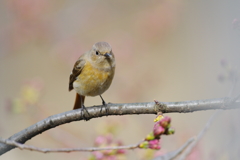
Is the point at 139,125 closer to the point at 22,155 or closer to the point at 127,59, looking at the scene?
the point at 127,59

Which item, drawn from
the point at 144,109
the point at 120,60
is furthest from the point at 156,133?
the point at 120,60

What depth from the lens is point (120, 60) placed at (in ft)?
18.4

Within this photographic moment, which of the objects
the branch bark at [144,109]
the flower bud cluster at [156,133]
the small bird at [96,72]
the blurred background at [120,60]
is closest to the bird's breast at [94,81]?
the small bird at [96,72]

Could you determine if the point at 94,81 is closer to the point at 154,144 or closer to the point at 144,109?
the point at 144,109

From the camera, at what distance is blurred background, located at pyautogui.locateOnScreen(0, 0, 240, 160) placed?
408cm

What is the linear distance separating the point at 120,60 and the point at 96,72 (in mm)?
2200

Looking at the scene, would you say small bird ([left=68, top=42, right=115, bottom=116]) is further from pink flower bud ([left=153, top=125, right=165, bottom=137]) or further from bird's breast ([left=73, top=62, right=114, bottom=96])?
pink flower bud ([left=153, top=125, right=165, bottom=137])

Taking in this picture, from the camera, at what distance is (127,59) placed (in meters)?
5.57

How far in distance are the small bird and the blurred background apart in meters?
0.40

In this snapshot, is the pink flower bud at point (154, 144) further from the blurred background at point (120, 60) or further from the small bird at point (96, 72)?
the small bird at point (96, 72)

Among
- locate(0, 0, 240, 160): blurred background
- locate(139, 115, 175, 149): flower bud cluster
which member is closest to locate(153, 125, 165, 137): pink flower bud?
locate(139, 115, 175, 149): flower bud cluster

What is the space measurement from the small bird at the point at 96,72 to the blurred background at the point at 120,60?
401 millimetres

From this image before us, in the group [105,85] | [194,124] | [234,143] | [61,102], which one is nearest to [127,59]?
[194,124]

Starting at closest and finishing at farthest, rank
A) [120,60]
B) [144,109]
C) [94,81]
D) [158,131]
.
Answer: [158,131] → [144,109] → [94,81] → [120,60]
